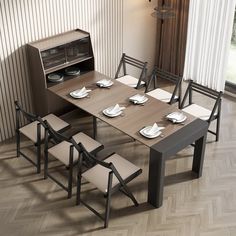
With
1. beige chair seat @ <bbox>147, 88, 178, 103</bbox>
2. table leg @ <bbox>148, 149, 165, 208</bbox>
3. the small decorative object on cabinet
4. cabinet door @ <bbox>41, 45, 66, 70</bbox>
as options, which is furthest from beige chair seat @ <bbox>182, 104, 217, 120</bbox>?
cabinet door @ <bbox>41, 45, 66, 70</bbox>

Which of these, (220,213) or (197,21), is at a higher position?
(197,21)

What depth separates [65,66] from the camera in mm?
5605

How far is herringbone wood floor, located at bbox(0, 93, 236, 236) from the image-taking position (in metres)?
4.31

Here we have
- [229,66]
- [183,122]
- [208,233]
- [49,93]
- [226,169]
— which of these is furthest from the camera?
[229,66]

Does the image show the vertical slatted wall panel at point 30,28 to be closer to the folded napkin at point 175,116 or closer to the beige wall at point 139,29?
the beige wall at point 139,29

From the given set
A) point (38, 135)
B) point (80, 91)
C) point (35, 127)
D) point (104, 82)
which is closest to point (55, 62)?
point (80, 91)

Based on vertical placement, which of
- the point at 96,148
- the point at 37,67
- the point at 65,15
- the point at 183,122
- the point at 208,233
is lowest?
the point at 208,233

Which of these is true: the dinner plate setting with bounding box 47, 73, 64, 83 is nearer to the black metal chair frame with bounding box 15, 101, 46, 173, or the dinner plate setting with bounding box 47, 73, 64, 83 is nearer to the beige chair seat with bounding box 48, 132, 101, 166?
the black metal chair frame with bounding box 15, 101, 46, 173

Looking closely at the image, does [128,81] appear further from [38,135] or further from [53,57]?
[38,135]

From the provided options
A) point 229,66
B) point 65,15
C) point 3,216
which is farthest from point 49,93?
point 229,66

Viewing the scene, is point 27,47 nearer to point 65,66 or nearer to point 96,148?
point 65,66

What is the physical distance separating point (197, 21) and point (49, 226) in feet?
13.0

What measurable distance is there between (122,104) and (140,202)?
1.21 metres

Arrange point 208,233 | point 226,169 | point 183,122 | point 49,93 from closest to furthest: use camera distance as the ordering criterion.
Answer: point 208,233, point 183,122, point 226,169, point 49,93
